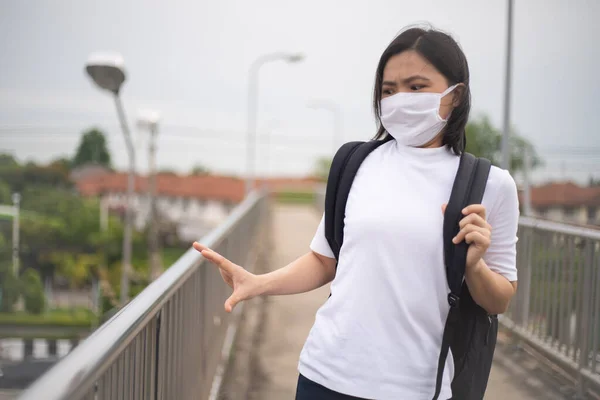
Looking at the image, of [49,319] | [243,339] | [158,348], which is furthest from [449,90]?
[49,319]

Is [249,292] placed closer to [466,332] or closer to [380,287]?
[380,287]

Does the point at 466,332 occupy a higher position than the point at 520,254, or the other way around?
the point at 466,332

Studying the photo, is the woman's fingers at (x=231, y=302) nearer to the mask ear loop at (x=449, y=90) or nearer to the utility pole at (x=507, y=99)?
the mask ear loop at (x=449, y=90)

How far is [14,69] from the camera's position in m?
110

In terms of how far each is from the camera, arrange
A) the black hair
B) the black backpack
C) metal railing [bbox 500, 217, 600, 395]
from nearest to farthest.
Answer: the black backpack → the black hair → metal railing [bbox 500, 217, 600, 395]

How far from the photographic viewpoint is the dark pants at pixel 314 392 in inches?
63.1

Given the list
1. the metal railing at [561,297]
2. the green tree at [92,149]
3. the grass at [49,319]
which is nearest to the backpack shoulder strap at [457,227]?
the metal railing at [561,297]

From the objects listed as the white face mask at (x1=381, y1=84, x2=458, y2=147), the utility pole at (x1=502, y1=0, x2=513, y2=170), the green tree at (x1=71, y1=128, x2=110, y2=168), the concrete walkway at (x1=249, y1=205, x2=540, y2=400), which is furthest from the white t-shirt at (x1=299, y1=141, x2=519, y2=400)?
the green tree at (x1=71, y1=128, x2=110, y2=168)

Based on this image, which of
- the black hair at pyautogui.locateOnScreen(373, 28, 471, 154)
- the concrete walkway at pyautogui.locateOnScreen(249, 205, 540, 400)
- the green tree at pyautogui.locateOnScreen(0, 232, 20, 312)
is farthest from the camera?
the green tree at pyautogui.locateOnScreen(0, 232, 20, 312)

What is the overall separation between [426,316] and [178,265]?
5.07 ft

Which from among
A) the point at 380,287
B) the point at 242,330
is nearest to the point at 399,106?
the point at 380,287

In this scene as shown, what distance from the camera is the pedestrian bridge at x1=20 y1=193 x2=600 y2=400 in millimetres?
1747

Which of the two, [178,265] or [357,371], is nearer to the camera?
[357,371]

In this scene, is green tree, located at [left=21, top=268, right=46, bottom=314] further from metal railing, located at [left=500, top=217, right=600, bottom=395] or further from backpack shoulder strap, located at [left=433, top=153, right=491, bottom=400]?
backpack shoulder strap, located at [left=433, top=153, right=491, bottom=400]
